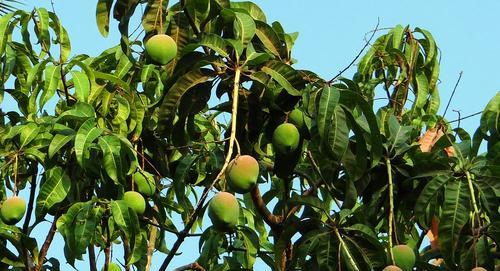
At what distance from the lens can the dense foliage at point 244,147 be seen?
242cm

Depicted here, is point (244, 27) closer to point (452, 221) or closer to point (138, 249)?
point (452, 221)

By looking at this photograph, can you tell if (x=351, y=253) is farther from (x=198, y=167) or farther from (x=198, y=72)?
(x=198, y=167)

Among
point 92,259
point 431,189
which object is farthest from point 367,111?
point 92,259

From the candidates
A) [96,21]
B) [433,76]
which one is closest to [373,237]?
[96,21]

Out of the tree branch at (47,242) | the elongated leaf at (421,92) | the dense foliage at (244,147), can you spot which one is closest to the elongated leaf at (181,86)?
the dense foliage at (244,147)

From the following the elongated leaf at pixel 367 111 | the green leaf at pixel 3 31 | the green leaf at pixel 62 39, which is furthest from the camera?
the green leaf at pixel 62 39

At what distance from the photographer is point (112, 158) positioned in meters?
2.95

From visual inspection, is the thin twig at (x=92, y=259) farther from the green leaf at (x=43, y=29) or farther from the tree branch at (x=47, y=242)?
the green leaf at (x=43, y=29)

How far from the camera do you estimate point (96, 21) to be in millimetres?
2531

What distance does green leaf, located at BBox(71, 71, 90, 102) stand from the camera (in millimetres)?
3186

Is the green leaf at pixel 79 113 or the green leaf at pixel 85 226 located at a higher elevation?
the green leaf at pixel 79 113

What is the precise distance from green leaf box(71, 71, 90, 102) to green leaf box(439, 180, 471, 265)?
1207 mm

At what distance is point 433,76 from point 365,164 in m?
1.24

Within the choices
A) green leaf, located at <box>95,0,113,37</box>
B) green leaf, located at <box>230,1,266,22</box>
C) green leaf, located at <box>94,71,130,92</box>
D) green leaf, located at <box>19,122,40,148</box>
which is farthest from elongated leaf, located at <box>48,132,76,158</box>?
green leaf, located at <box>230,1,266,22</box>
